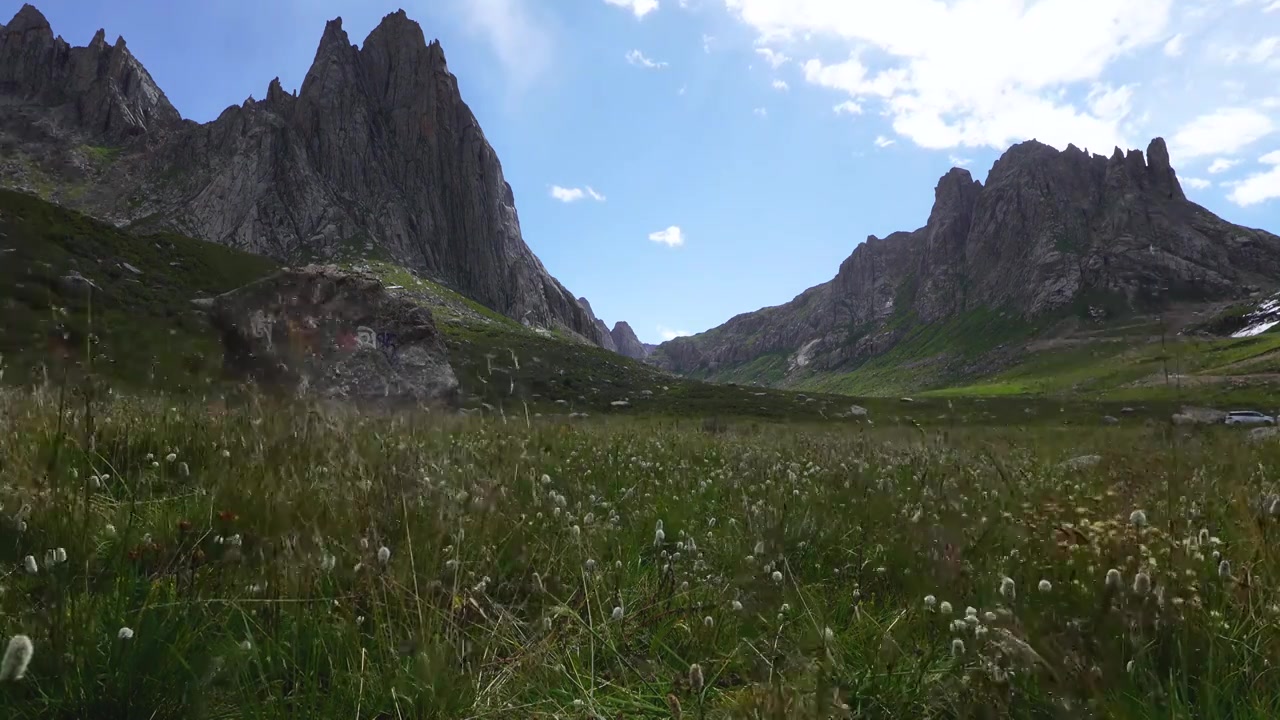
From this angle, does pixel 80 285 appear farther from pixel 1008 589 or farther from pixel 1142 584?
pixel 1142 584

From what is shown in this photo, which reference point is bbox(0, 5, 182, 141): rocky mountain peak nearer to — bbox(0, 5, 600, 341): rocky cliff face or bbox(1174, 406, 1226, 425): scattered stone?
bbox(0, 5, 600, 341): rocky cliff face

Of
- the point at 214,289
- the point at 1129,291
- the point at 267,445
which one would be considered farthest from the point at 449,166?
the point at 1129,291

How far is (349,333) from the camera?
27.2 metres

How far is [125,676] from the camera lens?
2.04 meters

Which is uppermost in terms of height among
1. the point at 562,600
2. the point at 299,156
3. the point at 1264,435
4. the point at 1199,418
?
the point at 299,156

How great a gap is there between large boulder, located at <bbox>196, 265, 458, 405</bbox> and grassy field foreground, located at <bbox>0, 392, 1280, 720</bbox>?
644 inches

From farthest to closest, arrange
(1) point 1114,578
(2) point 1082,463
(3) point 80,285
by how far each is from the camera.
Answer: (2) point 1082,463 → (3) point 80,285 → (1) point 1114,578

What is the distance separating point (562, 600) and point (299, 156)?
546 feet

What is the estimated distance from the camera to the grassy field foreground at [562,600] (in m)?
2.19

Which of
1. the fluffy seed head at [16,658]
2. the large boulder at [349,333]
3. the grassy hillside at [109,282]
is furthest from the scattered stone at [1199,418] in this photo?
the grassy hillside at [109,282]

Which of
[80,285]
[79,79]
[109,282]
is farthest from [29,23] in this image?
[80,285]

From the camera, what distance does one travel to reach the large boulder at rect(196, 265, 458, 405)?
2236 cm

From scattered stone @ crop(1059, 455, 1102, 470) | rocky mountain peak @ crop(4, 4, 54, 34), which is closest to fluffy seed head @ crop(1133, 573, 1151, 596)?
scattered stone @ crop(1059, 455, 1102, 470)

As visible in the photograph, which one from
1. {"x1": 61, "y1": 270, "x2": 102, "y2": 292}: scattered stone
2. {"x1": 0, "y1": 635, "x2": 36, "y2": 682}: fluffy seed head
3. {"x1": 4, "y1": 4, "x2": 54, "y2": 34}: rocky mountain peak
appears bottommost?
{"x1": 0, "y1": 635, "x2": 36, "y2": 682}: fluffy seed head
